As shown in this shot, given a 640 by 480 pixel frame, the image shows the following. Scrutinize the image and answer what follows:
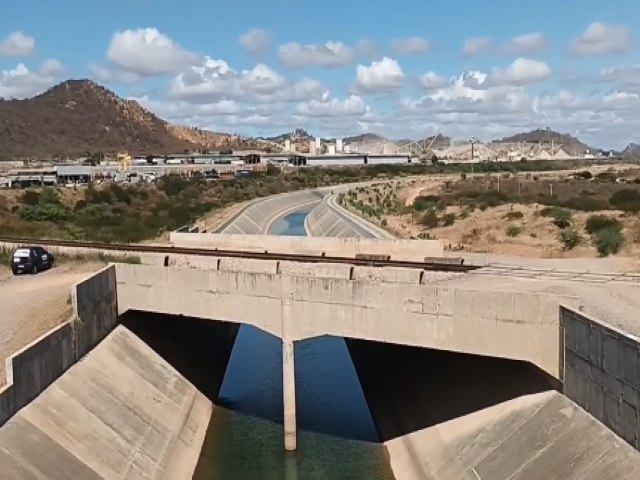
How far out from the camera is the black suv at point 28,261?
37369 millimetres

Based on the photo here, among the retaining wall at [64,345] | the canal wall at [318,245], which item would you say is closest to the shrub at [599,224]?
the canal wall at [318,245]

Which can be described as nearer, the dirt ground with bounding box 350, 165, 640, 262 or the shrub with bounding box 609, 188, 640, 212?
the dirt ground with bounding box 350, 165, 640, 262

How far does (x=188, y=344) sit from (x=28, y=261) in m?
10.8

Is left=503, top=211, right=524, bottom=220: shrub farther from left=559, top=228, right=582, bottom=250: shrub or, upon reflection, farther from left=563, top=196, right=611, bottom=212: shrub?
left=559, top=228, right=582, bottom=250: shrub

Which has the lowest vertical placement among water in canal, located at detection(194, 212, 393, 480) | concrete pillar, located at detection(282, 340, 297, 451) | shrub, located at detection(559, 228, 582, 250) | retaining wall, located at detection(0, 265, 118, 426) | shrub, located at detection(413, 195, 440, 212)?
water in canal, located at detection(194, 212, 393, 480)

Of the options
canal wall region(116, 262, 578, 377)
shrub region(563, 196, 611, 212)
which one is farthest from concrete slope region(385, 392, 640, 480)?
shrub region(563, 196, 611, 212)

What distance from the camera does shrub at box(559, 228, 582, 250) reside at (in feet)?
157

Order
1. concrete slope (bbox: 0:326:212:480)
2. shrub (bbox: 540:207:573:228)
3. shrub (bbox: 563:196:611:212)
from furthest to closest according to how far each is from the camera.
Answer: shrub (bbox: 563:196:611:212), shrub (bbox: 540:207:573:228), concrete slope (bbox: 0:326:212:480)

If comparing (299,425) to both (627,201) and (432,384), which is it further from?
(627,201)

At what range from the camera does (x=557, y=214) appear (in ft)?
201

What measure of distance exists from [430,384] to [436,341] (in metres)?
4.42

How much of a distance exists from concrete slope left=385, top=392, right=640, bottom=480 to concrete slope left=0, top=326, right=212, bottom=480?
730 centimetres

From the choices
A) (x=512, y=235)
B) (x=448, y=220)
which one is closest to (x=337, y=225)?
(x=448, y=220)

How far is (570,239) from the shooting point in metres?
48.5
